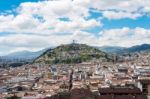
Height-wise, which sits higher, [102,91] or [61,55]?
[61,55]

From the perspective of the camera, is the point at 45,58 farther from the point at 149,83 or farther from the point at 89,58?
the point at 149,83

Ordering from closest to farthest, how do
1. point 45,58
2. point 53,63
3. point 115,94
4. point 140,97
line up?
point 140,97
point 115,94
point 53,63
point 45,58

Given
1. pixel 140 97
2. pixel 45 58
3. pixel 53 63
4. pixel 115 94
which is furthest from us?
pixel 45 58

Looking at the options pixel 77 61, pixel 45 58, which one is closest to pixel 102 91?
pixel 77 61

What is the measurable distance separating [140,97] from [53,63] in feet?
505

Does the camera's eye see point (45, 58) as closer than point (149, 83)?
No

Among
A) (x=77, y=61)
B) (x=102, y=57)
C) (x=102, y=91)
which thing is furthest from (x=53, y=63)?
(x=102, y=91)

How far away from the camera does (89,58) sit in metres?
185

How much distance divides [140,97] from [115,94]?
10.6ft

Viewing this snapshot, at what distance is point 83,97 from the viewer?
29.3 m

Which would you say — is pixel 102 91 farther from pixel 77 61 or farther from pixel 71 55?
pixel 71 55

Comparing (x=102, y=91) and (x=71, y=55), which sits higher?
(x=71, y=55)

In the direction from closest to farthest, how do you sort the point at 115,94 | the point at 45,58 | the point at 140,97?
the point at 140,97 → the point at 115,94 → the point at 45,58

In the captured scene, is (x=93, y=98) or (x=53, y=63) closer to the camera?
(x=93, y=98)
